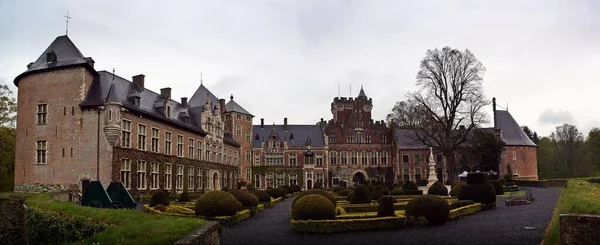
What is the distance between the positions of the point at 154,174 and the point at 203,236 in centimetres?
2616

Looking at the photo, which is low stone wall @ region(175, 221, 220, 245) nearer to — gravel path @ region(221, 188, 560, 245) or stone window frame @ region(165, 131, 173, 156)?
gravel path @ region(221, 188, 560, 245)

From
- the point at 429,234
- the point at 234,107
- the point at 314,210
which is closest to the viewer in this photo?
the point at 429,234

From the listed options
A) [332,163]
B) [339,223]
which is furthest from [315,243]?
[332,163]

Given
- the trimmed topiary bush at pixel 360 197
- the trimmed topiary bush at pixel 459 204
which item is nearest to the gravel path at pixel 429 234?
the trimmed topiary bush at pixel 459 204

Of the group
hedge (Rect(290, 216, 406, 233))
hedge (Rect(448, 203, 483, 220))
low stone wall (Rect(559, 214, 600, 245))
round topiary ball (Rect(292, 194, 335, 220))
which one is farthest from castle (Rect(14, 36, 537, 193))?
low stone wall (Rect(559, 214, 600, 245))

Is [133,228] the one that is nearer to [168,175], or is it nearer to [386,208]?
[386,208]

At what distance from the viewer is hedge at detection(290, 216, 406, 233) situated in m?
17.1

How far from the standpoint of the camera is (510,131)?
64562 millimetres

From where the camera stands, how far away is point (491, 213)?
22516mm

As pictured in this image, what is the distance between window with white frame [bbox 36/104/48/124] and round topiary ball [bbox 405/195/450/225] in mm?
23295

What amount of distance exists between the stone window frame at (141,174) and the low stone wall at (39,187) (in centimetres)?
466

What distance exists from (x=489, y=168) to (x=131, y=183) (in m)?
41.2

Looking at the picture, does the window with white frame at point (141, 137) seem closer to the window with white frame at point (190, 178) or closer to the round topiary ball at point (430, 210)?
the window with white frame at point (190, 178)

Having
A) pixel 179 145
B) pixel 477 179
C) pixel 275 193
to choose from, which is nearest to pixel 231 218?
pixel 477 179
